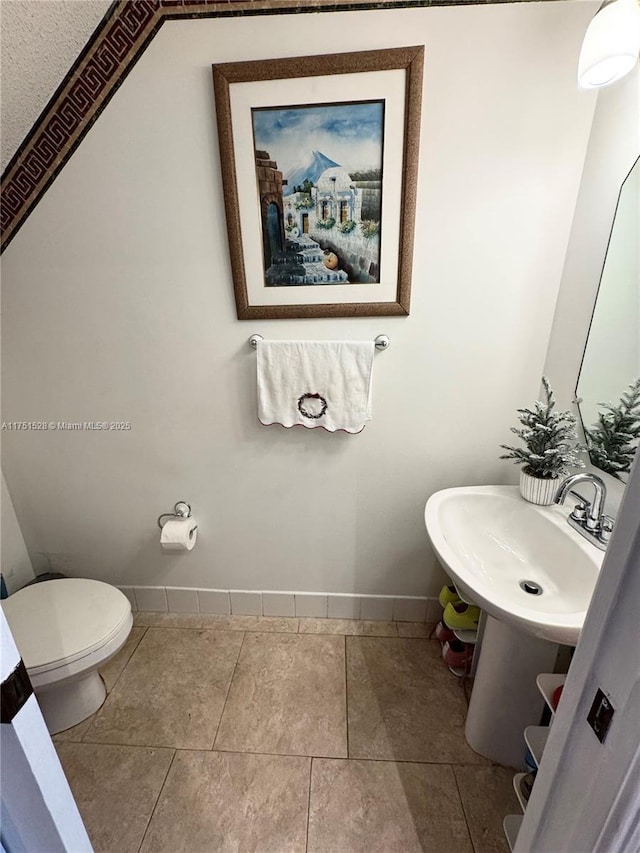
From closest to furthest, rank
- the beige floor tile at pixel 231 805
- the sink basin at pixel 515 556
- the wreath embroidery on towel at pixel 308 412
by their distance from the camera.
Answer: the sink basin at pixel 515 556 → the beige floor tile at pixel 231 805 → the wreath embroidery on towel at pixel 308 412

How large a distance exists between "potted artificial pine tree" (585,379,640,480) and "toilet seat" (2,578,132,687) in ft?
5.27

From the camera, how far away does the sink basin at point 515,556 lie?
805 mm

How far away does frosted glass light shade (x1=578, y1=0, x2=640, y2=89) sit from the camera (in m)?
0.82

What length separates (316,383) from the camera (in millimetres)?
1315

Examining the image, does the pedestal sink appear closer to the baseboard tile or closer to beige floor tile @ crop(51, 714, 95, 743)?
the baseboard tile

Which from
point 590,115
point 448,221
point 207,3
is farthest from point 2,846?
point 590,115

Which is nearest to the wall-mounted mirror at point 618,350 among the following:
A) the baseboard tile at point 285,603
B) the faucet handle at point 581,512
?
the faucet handle at point 581,512

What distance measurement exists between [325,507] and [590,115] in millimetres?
1503

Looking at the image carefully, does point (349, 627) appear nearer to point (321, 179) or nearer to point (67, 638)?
point (67, 638)

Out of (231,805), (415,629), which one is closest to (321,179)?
(415,629)

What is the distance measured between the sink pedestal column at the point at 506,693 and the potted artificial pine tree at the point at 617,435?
1.72ft

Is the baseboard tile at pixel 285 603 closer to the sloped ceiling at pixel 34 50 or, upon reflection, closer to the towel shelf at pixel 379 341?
the towel shelf at pixel 379 341

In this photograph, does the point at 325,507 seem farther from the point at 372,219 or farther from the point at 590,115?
the point at 590,115

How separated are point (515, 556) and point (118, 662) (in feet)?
5.31
